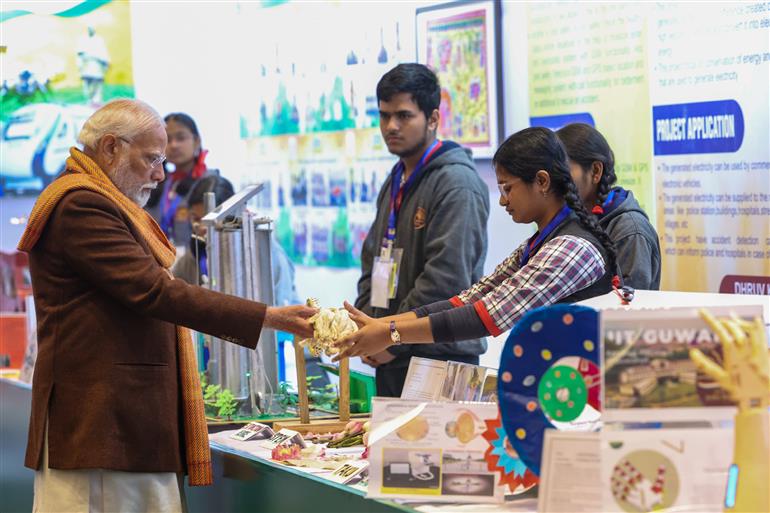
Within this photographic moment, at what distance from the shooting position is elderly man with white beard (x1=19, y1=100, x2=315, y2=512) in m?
2.78

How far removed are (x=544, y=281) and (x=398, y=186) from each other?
1.38 metres

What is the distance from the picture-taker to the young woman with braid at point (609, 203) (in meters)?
3.45

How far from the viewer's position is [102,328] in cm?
280

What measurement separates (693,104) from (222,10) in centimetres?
418

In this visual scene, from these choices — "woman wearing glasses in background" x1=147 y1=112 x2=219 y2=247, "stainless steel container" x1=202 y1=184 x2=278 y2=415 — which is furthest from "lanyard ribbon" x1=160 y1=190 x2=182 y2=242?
"stainless steel container" x1=202 y1=184 x2=278 y2=415

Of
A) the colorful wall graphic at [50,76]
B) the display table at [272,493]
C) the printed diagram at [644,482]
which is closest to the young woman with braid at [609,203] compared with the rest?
the display table at [272,493]

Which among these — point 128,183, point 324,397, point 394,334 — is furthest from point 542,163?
point 324,397

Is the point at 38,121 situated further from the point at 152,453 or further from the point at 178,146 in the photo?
the point at 152,453

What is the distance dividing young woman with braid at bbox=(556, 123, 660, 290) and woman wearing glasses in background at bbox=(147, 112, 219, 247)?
2950 mm

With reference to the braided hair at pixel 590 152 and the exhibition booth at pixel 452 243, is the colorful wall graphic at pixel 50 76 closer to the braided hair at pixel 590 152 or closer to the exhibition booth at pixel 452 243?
the exhibition booth at pixel 452 243

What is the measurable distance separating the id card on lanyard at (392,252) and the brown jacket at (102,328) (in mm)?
1084

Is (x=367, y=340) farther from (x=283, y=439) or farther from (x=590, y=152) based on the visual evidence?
(x=590, y=152)

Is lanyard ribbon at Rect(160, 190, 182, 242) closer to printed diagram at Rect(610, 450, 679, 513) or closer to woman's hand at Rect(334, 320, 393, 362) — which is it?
woman's hand at Rect(334, 320, 393, 362)

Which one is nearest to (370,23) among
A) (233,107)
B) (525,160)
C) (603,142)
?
(233,107)
